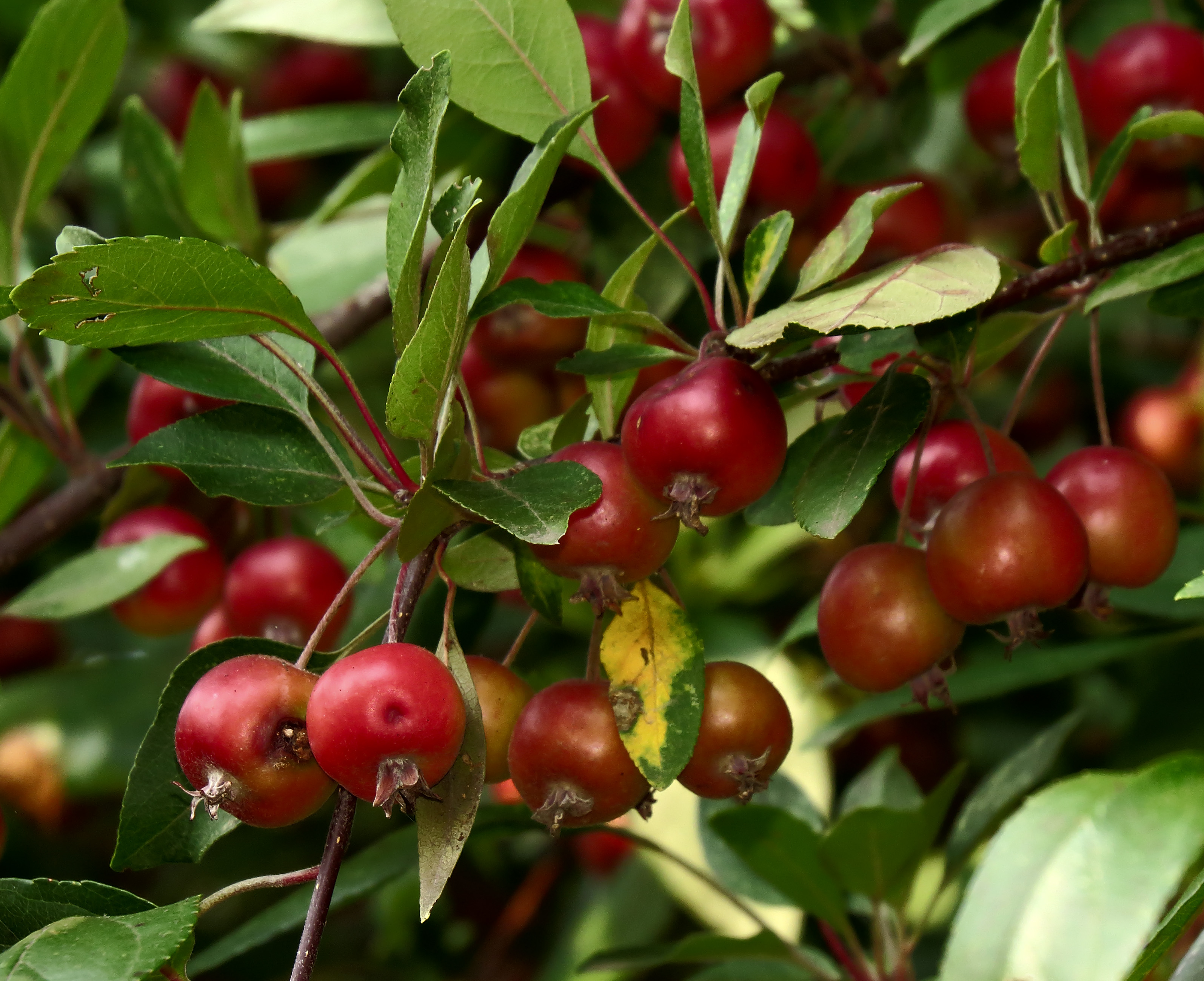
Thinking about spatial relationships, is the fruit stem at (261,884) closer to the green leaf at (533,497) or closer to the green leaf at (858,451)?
the green leaf at (533,497)

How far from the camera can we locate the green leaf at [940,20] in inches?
40.1

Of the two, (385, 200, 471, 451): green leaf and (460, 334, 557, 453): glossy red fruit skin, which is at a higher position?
(385, 200, 471, 451): green leaf

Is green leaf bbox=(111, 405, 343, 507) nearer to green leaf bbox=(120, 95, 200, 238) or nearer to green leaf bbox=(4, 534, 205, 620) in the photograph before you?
green leaf bbox=(4, 534, 205, 620)

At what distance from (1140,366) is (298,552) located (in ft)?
5.51

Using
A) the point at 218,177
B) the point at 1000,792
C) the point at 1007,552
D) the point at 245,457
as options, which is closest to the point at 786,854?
the point at 1000,792

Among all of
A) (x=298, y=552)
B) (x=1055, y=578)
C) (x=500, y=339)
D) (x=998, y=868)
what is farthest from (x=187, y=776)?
(x=500, y=339)

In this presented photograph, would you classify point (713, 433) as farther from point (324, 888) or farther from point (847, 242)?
point (324, 888)

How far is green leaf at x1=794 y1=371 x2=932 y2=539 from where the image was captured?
71 cm

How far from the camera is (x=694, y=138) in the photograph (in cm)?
80

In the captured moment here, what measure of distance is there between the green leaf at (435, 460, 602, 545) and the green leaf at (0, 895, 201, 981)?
10.8 inches

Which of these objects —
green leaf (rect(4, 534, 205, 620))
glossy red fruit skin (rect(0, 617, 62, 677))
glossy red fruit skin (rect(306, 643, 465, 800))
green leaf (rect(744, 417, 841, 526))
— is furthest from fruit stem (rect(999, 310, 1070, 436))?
glossy red fruit skin (rect(0, 617, 62, 677))

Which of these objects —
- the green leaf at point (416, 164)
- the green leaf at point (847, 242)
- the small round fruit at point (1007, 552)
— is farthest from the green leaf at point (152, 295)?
the small round fruit at point (1007, 552)

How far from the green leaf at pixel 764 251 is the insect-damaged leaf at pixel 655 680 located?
0.21m

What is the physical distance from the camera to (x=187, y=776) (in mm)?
692
